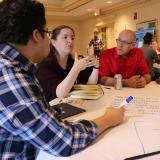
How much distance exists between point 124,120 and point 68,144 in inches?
14.8

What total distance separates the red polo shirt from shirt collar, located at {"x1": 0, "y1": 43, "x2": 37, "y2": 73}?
5.09 ft

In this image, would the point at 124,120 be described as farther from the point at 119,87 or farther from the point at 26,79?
the point at 119,87

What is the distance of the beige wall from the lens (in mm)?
5895

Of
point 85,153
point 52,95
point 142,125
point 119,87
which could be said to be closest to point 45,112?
point 85,153

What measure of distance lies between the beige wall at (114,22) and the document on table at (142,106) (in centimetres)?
472

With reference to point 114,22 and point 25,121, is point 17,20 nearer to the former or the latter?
point 25,121

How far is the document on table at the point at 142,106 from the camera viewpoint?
3.80 ft

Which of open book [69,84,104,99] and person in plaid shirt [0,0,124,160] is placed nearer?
person in plaid shirt [0,0,124,160]

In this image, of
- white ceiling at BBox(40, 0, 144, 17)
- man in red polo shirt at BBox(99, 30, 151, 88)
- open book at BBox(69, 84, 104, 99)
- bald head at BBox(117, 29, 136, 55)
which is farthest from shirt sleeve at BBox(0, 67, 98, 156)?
white ceiling at BBox(40, 0, 144, 17)

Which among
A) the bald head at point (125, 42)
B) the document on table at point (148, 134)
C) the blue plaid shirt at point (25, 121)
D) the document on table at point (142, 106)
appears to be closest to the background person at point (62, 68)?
the document on table at point (142, 106)

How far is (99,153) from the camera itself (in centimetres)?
79

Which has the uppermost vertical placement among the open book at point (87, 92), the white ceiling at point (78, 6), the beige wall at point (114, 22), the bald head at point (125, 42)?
the white ceiling at point (78, 6)

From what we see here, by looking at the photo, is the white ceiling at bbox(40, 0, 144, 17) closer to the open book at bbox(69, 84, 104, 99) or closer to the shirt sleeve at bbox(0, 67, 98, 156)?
the open book at bbox(69, 84, 104, 99)

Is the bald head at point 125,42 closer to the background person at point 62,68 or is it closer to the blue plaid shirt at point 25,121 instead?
the background person at point 62,68
